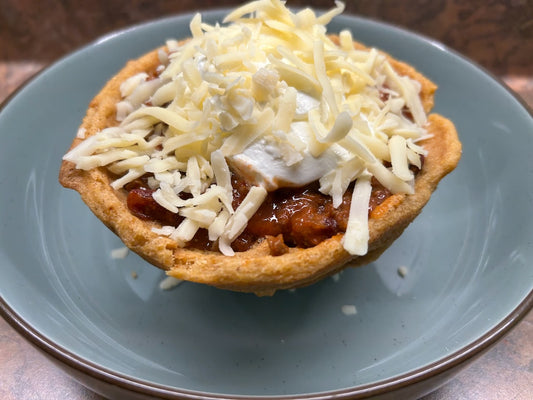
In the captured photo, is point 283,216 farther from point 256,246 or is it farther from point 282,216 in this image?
point 256,246

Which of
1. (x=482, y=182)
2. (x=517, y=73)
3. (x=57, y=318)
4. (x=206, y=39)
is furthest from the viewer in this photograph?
(x=517, y=73)

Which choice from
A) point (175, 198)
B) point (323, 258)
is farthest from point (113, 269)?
point (323, 258)

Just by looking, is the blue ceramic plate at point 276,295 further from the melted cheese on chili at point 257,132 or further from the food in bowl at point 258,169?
the melted cheese on chili at point 257,132

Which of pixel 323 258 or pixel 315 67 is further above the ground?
pixel 315 67

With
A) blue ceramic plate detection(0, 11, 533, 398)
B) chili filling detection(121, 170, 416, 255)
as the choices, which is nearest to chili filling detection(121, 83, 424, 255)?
chili filling detection(121, 170, 416, 255)

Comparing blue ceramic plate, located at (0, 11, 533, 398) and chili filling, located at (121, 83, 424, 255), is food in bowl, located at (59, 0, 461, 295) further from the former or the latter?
blue ceramic plate, located at (0, 11, 533, 398)

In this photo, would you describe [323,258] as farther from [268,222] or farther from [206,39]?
[206,39]

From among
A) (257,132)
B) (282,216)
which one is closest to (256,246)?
(282,216)

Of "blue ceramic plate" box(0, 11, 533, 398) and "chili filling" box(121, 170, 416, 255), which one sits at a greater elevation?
"chili filling" box(121, 170, 416, 255)
